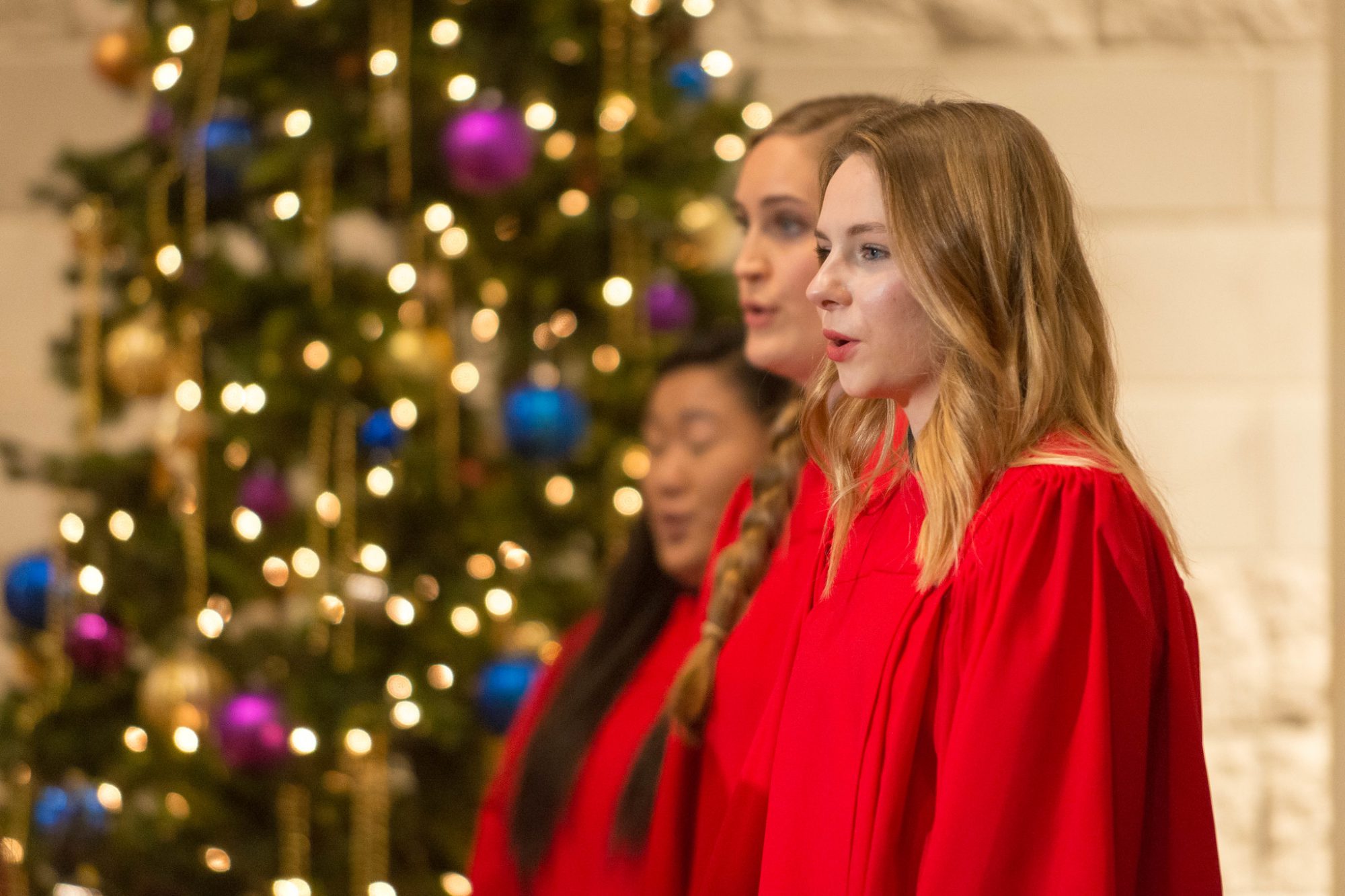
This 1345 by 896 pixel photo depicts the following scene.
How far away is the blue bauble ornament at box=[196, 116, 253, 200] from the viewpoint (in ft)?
8.35

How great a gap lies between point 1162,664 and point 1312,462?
2168 mm

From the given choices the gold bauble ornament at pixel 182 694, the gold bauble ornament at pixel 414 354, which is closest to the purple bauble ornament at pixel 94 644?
the gold bauble ornament at pixel 182 694

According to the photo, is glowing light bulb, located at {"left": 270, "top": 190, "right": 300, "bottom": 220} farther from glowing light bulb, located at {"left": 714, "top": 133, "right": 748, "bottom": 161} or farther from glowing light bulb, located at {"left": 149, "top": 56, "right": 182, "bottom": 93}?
glowing light bulb, located at {"left": 714, "top": 133, "right": 748, "bottom": 161}

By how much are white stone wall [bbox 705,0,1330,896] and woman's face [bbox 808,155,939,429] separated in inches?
74.8

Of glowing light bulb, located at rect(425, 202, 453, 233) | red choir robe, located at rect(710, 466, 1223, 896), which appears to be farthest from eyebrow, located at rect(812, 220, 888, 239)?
glowing light bulb, located at rect(425, 202, 453, 233)

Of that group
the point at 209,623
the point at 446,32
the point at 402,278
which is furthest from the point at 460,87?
the point at 209,623

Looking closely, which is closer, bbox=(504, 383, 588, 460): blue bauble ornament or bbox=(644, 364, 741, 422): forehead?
bbox=(644, 364, 741, 422): forehead

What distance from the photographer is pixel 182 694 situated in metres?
2.44

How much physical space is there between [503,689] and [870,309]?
59.1 inches

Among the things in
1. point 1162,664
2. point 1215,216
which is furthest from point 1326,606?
point 1162,664

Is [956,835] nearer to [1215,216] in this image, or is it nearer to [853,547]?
[853,547]

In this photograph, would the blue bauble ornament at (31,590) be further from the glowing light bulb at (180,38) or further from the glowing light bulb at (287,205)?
the glowing light bulb at (180,38)

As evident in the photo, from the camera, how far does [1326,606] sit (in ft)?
9.45

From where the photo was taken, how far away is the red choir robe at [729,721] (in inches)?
59.1
